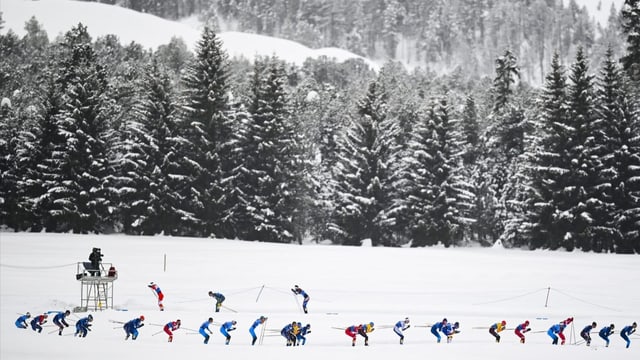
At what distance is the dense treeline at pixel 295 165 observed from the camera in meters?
43.6

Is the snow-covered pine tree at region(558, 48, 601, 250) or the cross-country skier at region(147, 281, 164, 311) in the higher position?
the snow-covered pine tree at region(558, 48, 601, 250)

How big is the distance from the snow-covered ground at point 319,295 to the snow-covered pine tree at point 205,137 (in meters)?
8.41

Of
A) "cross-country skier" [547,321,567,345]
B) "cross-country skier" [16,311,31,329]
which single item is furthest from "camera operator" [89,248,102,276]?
"cross-country skier" [547,321,567,345]

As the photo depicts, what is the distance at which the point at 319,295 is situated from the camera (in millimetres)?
27078

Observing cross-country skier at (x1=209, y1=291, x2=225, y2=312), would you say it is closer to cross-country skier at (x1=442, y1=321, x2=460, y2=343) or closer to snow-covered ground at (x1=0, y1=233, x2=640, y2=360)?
snow-covered ground at (x1=0, y1=233, x2=640, y2=360)

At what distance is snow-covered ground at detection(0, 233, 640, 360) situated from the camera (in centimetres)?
1877

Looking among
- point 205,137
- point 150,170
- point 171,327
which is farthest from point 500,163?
point 171,327

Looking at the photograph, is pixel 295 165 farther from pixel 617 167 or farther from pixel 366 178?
pixel 617 167

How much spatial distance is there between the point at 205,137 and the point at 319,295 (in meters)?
25.0

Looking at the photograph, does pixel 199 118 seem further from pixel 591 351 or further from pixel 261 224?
pixel 591 351

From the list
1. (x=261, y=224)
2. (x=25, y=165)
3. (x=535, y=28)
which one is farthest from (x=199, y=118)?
(x=535, y=28)

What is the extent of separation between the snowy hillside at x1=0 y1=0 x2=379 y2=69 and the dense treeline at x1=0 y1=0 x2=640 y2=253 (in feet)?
274

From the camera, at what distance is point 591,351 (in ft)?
63.0

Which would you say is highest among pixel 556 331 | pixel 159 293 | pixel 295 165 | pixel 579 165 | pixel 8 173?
pixel 295 165
